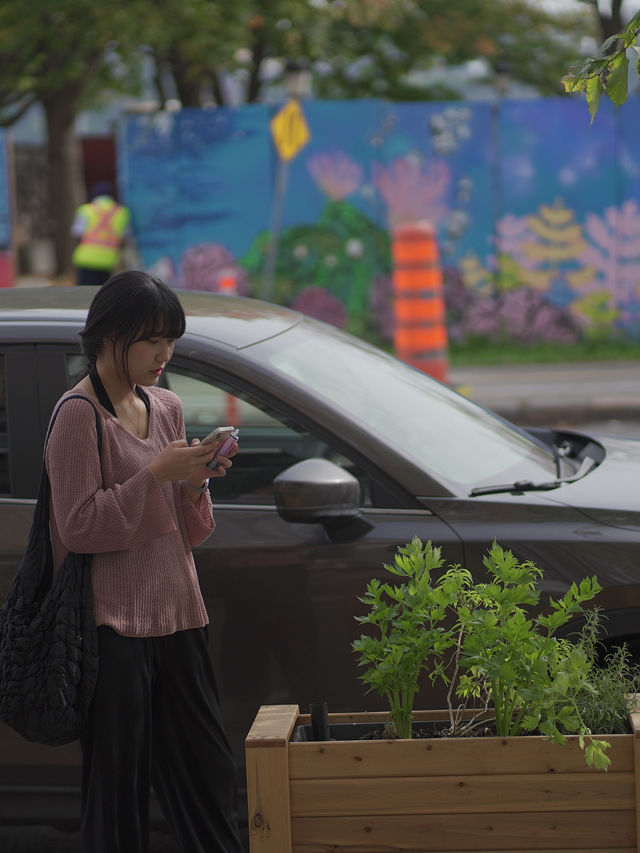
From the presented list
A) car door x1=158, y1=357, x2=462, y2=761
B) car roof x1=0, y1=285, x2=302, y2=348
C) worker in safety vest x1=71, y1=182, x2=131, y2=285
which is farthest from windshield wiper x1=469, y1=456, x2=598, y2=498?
worker in safety vest x1=71, y1=182, x2=131, y2=285

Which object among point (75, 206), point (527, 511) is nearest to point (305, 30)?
point (75, 206)

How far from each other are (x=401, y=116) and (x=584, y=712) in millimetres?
14491

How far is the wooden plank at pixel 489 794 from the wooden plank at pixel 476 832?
16 mm

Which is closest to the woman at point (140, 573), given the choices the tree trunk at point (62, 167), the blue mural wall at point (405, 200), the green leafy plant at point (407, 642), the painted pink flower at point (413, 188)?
the green leafy plant at point (407, 642)

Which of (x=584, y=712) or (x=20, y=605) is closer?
(x=584, y=712)

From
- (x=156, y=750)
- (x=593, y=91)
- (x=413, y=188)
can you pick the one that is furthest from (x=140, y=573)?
(x=413, y=188)

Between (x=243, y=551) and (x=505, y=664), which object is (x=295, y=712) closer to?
(x=505, y=664)

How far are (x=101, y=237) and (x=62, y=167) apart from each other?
29.9 feet

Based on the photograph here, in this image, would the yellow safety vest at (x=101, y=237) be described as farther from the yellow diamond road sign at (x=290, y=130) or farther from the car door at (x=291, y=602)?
the car door at (x=291, y=602)

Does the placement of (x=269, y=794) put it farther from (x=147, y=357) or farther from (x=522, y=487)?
(x=522, y=487)

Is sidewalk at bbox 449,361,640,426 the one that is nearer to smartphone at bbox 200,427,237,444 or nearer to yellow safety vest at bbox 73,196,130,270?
yellow safety vest at bbox 73,196,130,270

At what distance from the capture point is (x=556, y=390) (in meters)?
13.3

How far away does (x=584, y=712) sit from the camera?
8.02 feet

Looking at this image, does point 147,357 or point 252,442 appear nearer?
point 147,357
